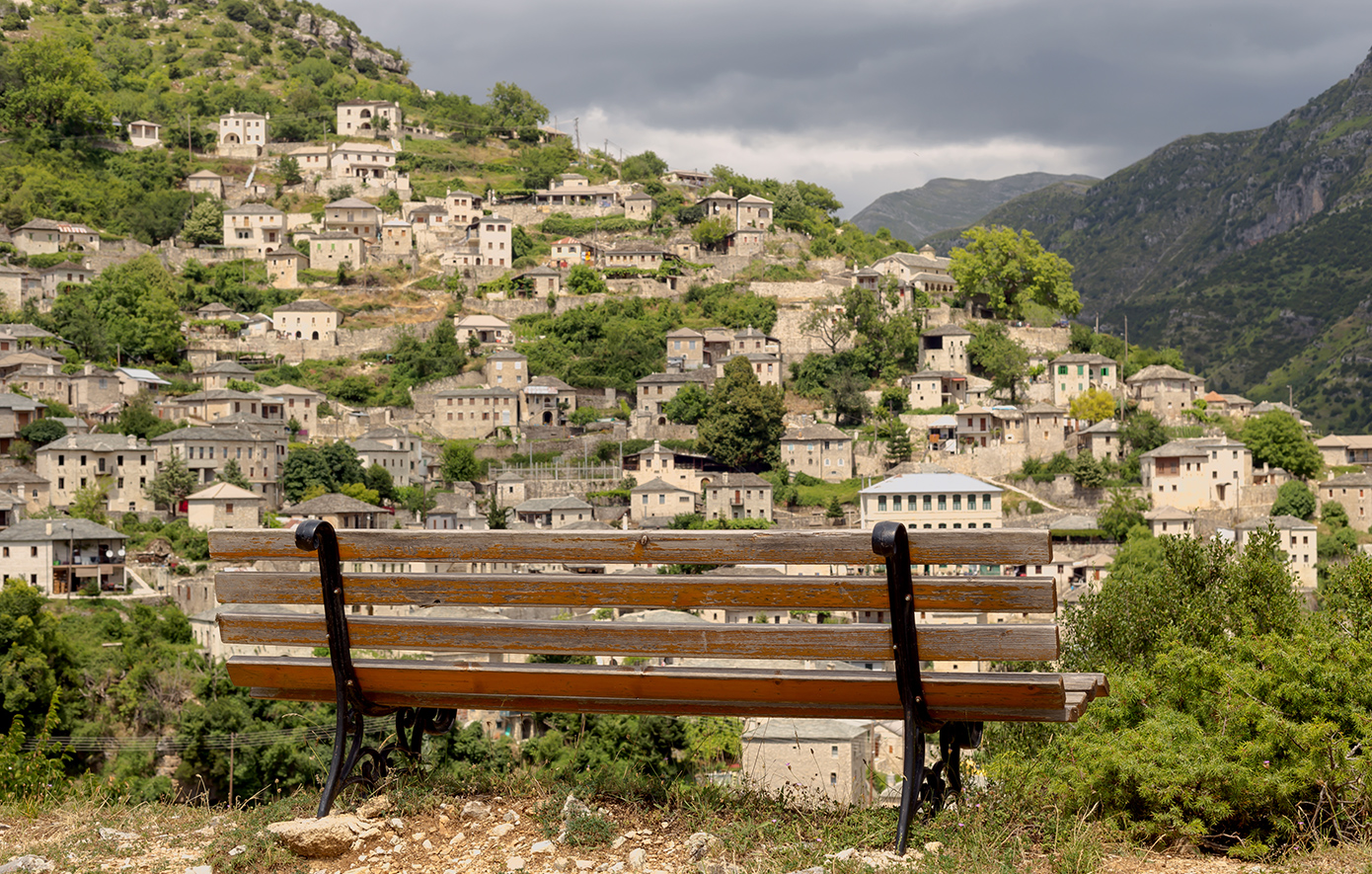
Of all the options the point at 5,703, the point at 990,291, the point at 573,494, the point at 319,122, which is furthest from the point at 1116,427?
the point at 319,122

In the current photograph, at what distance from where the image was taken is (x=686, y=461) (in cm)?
5859

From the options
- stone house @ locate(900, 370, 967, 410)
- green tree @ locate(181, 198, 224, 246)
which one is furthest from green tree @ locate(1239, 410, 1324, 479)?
green tree @ locate(181, 198, 224, 246)

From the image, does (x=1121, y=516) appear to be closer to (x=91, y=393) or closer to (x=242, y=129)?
(x=91, y=393)

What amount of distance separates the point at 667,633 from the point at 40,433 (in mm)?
56965

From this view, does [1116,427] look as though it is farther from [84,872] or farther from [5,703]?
[84,872]

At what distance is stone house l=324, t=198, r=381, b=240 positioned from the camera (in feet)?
266

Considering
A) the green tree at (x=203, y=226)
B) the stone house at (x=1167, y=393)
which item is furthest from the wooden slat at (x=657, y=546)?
the green tree at (x=203, y=226)

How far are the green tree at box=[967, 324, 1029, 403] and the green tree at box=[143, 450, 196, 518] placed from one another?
4073cm

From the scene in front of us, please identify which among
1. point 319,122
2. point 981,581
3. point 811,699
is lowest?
point 811,699

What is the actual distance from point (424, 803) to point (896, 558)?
2256 mm

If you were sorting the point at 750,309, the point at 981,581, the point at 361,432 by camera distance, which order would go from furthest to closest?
the point at 750,309, the point at 361,432, the point at 981,581

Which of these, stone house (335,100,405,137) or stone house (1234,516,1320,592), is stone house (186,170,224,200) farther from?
stone house (1234,516,1320,592)

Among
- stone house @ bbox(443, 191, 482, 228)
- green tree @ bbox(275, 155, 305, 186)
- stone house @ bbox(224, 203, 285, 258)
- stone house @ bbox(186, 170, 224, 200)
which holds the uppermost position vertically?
green tree @ bbox(275, 155, 305, 186)

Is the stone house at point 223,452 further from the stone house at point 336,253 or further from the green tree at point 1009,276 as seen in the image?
the green tree at point 1009,276
